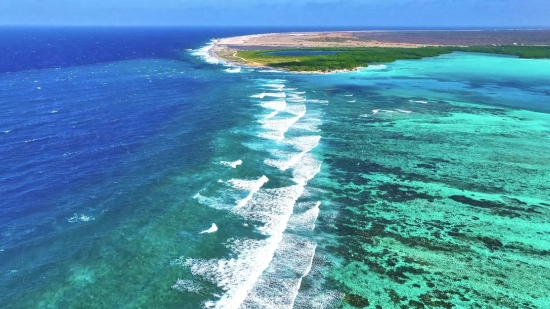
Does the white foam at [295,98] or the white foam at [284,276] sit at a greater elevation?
the white foam at [295,98]

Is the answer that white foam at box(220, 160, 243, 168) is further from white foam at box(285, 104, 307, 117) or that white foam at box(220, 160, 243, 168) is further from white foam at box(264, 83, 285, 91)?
white foam at box(264, 83, 285, 91)

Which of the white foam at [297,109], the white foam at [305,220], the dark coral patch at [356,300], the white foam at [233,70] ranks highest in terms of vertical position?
the white foam at [233,70]

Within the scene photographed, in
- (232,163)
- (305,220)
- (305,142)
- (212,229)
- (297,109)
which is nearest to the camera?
(212,229)

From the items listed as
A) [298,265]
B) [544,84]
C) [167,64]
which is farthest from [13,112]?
[544,84]

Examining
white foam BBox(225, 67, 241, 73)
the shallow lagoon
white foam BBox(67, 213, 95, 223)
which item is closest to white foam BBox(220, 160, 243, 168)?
the shallow lagoon

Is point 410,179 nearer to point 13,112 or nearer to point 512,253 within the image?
point 512,253

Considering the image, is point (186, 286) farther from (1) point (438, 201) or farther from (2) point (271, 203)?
(1) point (438, 201)

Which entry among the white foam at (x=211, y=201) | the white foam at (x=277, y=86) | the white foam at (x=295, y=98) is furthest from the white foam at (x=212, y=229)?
the white foam at (x=277, y=86)

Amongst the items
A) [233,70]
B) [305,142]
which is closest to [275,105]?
[305,142]

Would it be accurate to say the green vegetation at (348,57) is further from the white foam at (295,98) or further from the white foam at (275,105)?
the white foam at (275,105)
